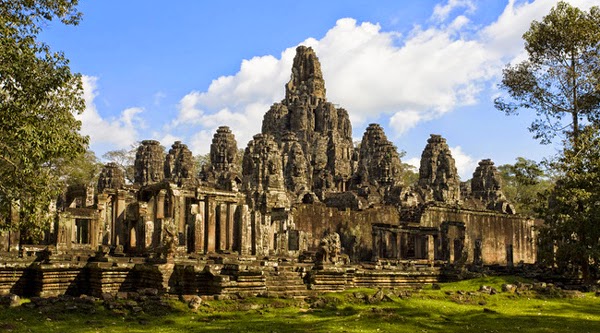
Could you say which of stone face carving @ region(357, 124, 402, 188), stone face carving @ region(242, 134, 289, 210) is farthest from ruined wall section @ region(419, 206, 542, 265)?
stone face carving @ region(242, 134, 289, 210)

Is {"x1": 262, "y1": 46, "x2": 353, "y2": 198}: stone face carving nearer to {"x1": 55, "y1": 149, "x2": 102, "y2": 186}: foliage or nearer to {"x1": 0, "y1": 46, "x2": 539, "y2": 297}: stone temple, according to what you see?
{"x1": 0, "y1": 46, "x2": 539, "y2": 297}: stone temple

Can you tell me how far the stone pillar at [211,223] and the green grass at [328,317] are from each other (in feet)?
25.7

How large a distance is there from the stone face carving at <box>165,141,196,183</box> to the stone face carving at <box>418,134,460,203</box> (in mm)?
24107

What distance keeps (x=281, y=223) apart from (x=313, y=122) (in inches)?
2066

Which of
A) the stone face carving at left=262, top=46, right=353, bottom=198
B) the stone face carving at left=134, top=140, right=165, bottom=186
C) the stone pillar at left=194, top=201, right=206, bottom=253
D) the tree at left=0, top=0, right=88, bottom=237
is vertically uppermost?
the stone face carving at left=262, top=46, right=353, bottom=198

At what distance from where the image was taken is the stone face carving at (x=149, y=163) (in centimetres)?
6679

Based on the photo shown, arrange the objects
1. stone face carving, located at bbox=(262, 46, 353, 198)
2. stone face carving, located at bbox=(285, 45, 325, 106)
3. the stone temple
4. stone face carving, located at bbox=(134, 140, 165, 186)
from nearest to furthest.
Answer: the stone temple, stone face carving, located at bbox=(134, 140, 165, 186), stone face carving, located at bbox=(262, 46, 353, 198), stone face carving, located at bbox=(285, 45, 325, 106)

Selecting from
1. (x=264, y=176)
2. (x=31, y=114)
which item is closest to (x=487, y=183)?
(x=264, y=176)

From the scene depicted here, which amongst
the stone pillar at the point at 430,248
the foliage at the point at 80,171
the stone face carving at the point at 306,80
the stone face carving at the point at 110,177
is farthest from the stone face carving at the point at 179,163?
the stone pillar at the point at 430,248

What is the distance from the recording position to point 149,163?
67062 millimetres

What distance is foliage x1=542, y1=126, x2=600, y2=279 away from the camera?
26.5 m

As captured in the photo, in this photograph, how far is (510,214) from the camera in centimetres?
5603

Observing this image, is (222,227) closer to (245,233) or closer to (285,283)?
(245,233)

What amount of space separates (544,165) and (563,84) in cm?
447
